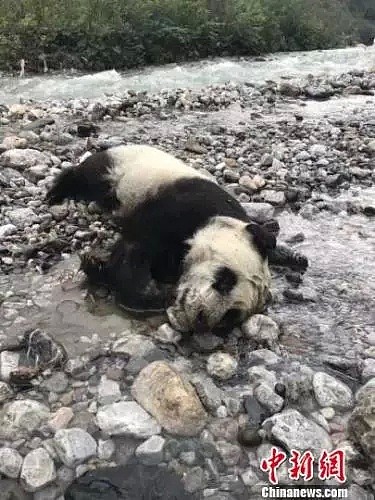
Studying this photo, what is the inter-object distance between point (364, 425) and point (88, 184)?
3.87 metres

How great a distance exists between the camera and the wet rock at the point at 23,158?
25.1ft

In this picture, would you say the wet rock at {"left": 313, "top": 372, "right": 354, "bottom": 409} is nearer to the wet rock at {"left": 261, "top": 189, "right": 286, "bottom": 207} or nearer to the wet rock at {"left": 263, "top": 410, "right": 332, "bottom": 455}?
the wet rock at {"left": 263, "top": 410, "right": 332, "bottom": 455}

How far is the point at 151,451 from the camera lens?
3.60m

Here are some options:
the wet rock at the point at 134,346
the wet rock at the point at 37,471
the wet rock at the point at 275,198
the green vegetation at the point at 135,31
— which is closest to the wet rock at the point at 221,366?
the wet rock at the point at 134,346

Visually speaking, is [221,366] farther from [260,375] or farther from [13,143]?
[13,143]

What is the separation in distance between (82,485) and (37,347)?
1301 millimetres

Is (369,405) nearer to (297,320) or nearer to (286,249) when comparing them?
(297,320)

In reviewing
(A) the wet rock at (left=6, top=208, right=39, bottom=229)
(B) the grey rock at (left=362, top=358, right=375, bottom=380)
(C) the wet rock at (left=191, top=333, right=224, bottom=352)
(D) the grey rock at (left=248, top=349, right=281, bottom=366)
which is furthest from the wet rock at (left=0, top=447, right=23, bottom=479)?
(A) the wet rock at (left=6, top=208, right=39, bottom=229)

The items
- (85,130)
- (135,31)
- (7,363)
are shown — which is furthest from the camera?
(135,31)

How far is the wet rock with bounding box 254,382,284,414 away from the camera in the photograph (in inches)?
156

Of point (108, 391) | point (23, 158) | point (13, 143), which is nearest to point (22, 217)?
point (23, 158)

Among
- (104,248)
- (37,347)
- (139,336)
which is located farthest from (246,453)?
(104,248)

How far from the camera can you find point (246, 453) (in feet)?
12.0

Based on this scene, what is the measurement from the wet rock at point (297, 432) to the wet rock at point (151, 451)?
657 mm
